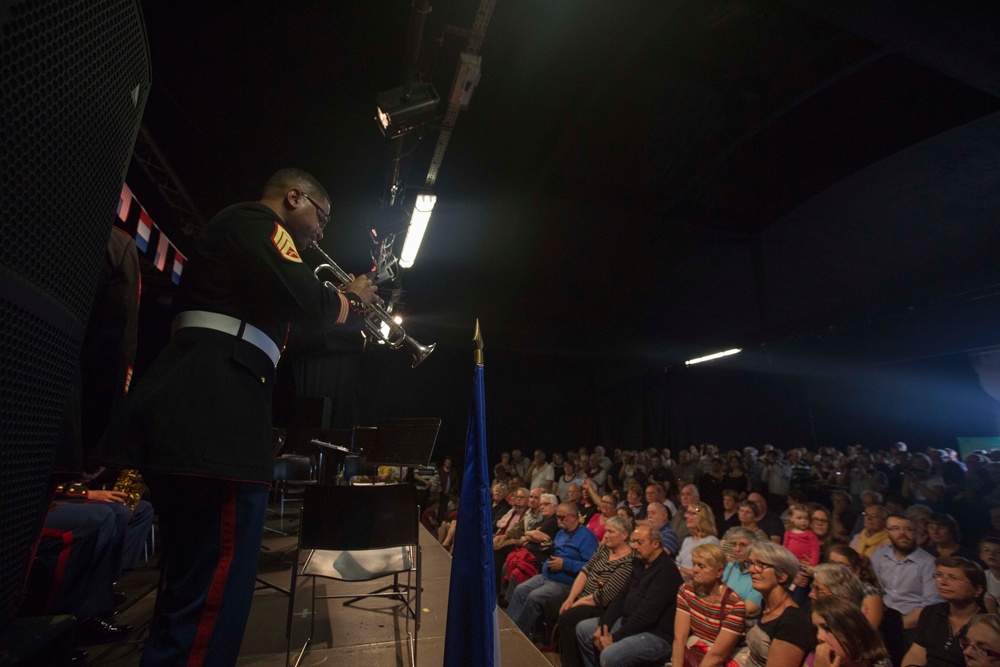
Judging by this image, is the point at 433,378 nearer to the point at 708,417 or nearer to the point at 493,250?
the point at 493,250

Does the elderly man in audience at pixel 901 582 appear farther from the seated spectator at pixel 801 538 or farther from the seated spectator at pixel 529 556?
the seated spectator at pixel 529 556

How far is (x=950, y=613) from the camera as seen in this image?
270cm

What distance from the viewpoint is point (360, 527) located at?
2.79 m

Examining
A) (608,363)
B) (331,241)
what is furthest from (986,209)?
(331,241)

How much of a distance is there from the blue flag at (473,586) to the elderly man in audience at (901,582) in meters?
3.30

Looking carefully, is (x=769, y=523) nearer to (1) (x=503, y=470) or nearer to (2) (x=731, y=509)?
(2) (x=731, y=509)

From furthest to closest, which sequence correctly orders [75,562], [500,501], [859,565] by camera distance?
[500,501], [859,565], [75,562]

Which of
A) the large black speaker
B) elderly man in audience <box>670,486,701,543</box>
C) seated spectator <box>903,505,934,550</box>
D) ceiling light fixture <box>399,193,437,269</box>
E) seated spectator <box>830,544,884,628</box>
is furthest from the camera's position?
elderly man in audience <box>670,486,701,543</box>

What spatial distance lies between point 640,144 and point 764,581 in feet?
16.8

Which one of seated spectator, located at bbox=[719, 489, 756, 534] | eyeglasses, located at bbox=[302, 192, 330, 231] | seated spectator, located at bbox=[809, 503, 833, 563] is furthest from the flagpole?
seated spectator, located at bbox=[719, 489, 756, 534]

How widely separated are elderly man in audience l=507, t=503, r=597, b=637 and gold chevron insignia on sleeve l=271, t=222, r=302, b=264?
3.92 meters

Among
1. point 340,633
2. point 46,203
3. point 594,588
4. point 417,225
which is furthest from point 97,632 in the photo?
point 417,225

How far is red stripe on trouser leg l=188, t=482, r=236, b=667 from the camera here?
1050 millimetres

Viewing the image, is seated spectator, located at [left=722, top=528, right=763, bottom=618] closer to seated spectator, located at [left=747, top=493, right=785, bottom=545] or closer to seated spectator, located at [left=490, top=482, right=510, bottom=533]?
seated spectator, located at [left=747, top=493, right=785, bottom=545]
